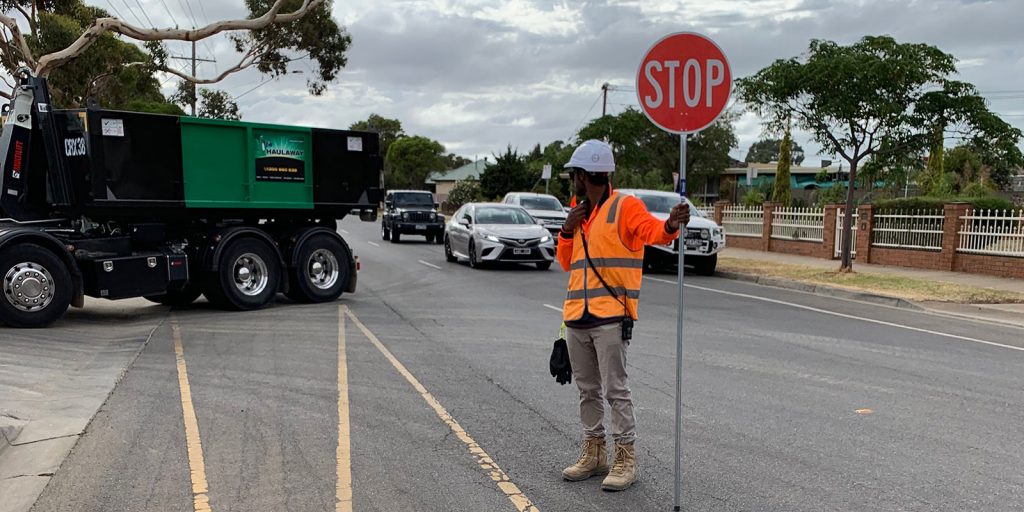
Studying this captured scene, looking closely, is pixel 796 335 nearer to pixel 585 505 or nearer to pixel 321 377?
pixel 321 377

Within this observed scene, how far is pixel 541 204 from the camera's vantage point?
2531cm

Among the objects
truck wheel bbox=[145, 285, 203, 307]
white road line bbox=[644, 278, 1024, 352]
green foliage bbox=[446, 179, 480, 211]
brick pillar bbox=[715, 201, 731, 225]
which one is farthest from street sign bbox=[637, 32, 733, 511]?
green foliage bbox=[446, 179, 480, 211]

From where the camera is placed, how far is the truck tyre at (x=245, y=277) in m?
11.8

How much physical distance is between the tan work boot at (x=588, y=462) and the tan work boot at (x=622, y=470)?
17 centimetres

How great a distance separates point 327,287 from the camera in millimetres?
13250

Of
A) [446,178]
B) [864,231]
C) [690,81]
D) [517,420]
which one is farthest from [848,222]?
[446,178]

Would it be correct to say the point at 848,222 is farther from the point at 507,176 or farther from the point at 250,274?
the point at 507,176

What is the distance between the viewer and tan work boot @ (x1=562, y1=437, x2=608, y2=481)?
4941mm

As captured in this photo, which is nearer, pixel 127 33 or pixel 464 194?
pixel 127 33

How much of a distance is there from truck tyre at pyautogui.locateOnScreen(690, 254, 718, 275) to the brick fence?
14.4 ft

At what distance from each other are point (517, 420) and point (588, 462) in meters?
1.37

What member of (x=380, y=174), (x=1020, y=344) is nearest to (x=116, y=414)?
(x=380, y=174)

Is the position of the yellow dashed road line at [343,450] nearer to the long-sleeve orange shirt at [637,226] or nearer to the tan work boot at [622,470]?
the tan work boot at [622,470]

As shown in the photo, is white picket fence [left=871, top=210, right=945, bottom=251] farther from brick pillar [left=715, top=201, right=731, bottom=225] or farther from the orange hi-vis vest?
the orange hi-vis vest
